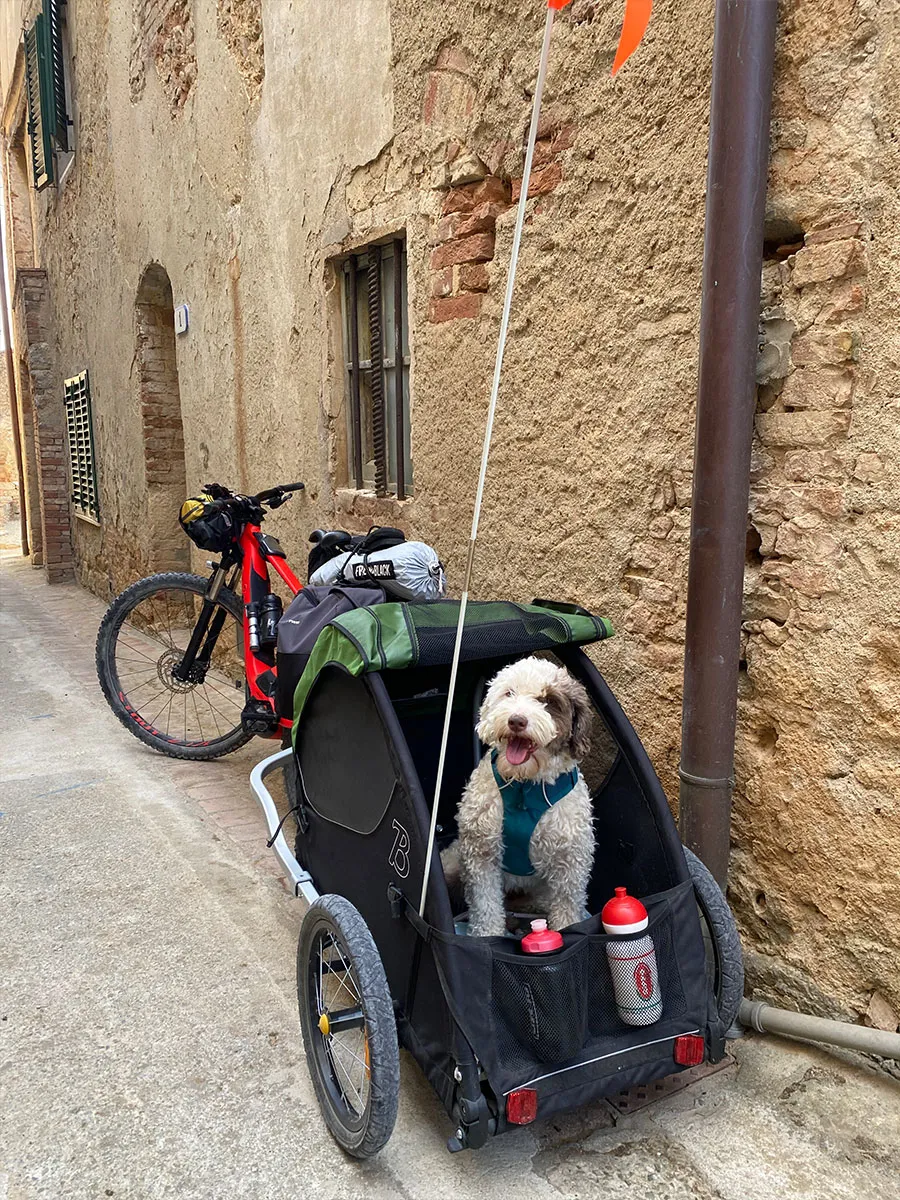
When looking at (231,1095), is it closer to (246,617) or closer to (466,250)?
(246,617)

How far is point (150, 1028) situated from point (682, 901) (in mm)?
1497

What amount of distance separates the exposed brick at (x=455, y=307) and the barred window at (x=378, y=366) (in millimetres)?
439

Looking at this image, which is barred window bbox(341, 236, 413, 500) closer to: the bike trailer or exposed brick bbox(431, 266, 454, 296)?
exposed brick bbox(431, 266, 454, 296)

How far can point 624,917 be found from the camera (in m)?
1.93

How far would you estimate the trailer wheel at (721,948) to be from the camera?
6.92ft

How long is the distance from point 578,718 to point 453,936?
57cm

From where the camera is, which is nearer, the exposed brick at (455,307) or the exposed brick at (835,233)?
the exposed brick at (835,233)

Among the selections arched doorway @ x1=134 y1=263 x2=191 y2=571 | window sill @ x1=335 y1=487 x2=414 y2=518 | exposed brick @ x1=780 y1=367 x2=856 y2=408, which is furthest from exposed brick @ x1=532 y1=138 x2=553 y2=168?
arched doorway @ x1=134 y1=263 x2=191 y2=571

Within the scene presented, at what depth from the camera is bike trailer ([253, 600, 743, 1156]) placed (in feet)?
6.00

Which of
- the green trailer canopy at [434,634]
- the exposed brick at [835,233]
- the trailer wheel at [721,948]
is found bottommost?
the trailer wheel at [721,948]

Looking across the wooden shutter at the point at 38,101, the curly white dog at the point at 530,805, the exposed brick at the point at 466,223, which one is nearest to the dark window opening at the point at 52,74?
the wooden shutter at the point at 38,101

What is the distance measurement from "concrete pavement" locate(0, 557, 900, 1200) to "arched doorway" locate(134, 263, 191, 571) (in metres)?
4.68

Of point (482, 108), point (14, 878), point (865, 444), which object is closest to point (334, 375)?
point (482, 108)

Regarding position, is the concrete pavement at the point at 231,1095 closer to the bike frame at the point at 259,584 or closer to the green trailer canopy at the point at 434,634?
the bike frame at the point at 259,584
